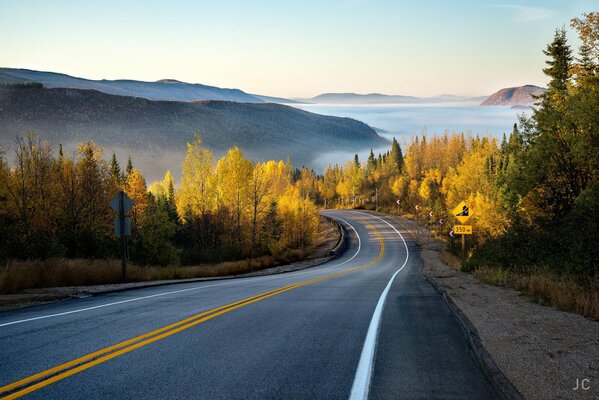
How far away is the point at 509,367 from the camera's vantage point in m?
5.27

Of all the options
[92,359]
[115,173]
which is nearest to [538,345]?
[92,359]

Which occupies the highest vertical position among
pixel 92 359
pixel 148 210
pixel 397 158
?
pixel 397 158

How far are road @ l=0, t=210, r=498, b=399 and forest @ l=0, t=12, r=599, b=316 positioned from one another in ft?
21.4

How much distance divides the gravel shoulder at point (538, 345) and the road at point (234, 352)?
38 cm

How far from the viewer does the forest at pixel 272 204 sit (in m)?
19.1

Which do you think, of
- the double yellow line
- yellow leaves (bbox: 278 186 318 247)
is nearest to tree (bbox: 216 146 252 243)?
yellow leaves (bbox: 278 186 318 247)

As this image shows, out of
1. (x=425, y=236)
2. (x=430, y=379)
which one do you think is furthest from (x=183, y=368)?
(x=425, y=236)

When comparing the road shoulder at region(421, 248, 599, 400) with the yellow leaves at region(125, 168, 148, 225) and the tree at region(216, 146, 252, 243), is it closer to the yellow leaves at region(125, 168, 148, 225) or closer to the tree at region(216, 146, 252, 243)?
the tree at region(216, 146, 252, 243)

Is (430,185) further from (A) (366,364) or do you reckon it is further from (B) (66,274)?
(A) (366,364)

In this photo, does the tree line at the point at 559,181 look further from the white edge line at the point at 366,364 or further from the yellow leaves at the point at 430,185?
the yellow leaves at the point at 430,185

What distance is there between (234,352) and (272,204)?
59665 mm

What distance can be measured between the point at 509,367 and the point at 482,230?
56160 millimetres

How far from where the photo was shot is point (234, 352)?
19.0ft

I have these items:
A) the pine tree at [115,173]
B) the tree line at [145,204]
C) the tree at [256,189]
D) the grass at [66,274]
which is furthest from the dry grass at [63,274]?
the pine tree at [115,173]
